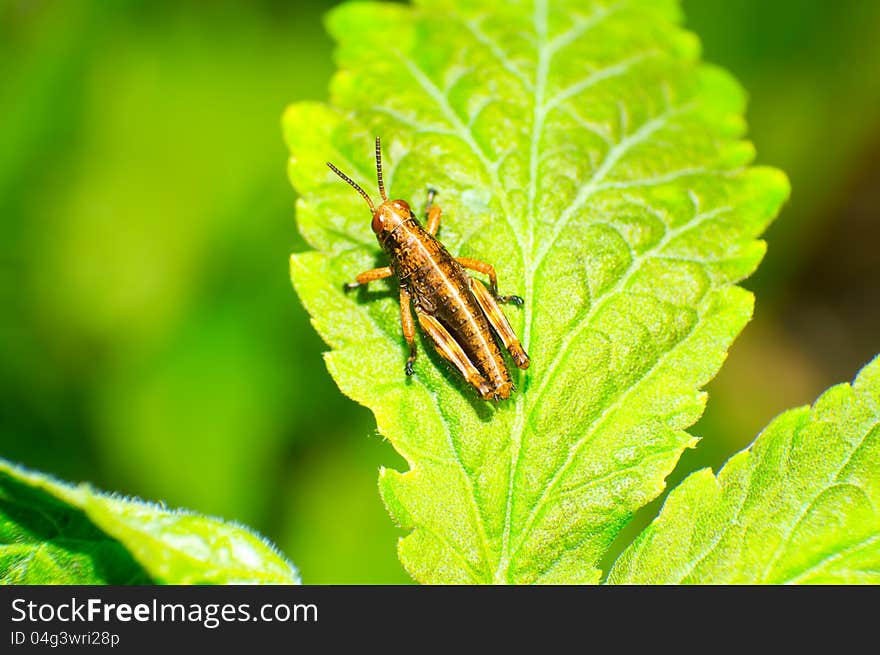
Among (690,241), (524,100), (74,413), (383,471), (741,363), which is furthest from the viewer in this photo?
(741,363)

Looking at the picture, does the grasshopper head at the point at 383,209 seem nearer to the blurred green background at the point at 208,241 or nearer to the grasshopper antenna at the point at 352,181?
the grasshopper antenna at the point at 352,181

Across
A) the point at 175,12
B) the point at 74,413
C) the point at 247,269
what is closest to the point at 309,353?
the point at 247,269

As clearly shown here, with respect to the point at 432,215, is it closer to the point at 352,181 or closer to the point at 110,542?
the point at 352,181

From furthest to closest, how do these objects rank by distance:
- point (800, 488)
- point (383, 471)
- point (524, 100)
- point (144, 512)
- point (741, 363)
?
point (741, 363) < point (524, 100) < point (383, 471) < point (800, 488) < point (144, 512)

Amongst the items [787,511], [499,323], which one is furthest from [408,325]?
[787,511]

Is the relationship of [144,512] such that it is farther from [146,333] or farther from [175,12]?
[175,12]
